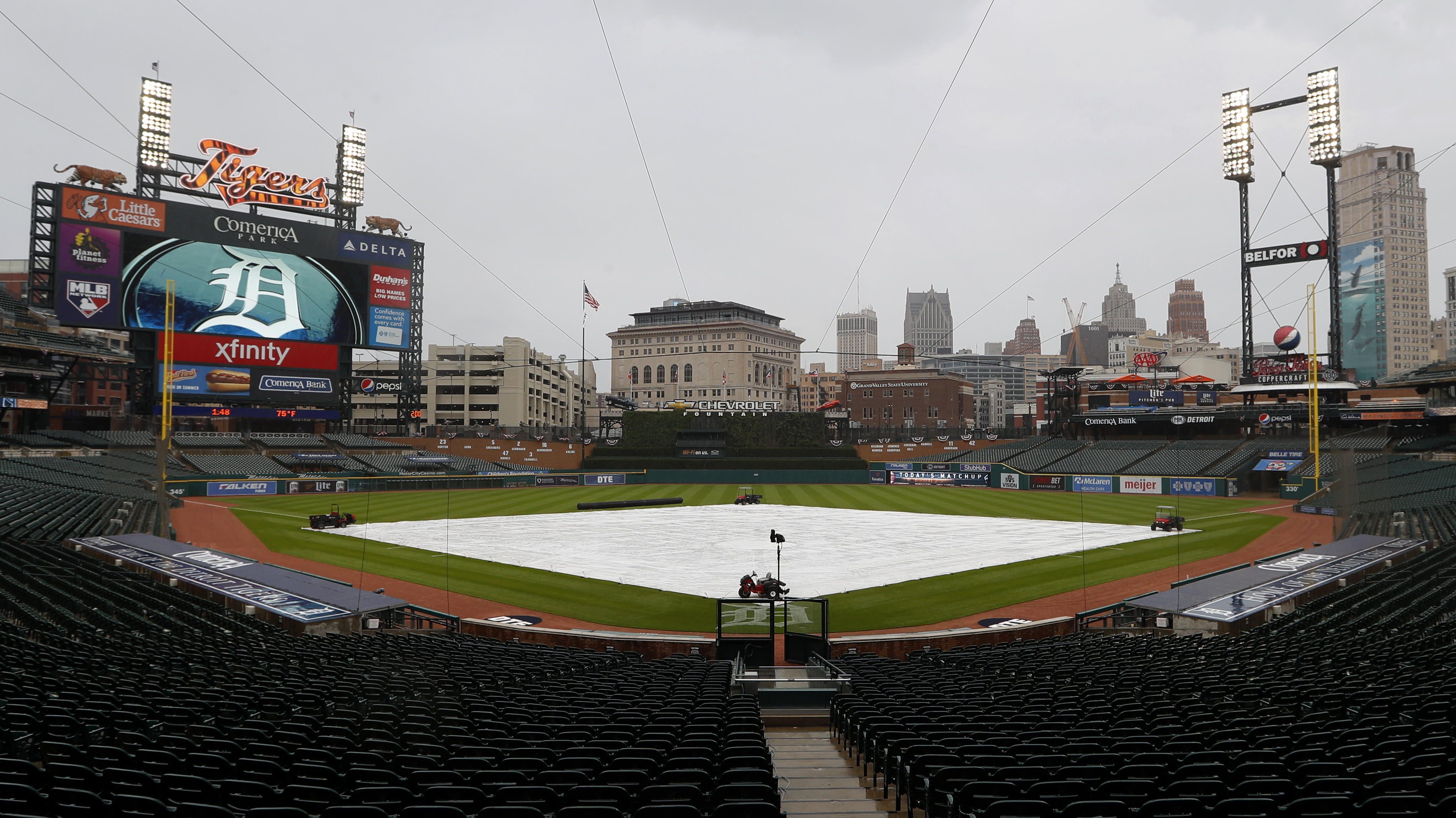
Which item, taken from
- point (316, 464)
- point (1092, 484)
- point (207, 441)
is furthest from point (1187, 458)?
point (207, 441)

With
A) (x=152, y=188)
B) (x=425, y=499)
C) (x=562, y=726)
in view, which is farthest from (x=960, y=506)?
(x=152, y=188)

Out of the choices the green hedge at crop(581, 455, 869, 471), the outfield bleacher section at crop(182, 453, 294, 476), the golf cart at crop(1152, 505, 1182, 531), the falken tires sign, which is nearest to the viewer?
the golf cart at crop(1152, 505, 1182, 531)

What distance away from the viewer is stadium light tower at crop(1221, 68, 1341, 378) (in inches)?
2689

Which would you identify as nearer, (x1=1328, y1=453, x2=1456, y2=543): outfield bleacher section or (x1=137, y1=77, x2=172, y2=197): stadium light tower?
(x1=1328, y1=453, x2=1456, y2=543): outfield bleacher section

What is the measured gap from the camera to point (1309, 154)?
6956cm

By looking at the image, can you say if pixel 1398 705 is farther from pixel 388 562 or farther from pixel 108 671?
pixel 388 562

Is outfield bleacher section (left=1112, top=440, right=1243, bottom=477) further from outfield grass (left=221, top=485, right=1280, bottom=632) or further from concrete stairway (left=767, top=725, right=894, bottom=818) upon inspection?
concrete stairway (left=767, top=725, right=894, bottom=818)

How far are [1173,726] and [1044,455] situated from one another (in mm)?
74707

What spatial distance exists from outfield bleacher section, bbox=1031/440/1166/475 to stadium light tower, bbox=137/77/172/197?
83.9 meters

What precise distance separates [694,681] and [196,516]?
44318mm

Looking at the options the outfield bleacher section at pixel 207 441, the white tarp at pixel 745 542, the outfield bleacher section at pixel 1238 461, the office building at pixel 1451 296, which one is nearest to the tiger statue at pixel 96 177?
the outfield bleacher section at pixel 207 441

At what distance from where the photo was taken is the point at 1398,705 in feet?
27.6

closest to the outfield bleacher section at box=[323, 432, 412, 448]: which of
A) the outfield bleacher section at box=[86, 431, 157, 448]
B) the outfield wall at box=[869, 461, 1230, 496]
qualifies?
the outfield bleacher section at box=[86, 431, 157, 448]

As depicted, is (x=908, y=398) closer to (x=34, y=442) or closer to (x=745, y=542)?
(x=745, y=542)
